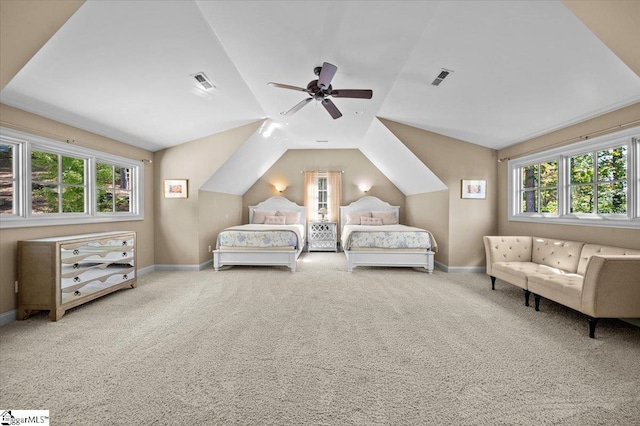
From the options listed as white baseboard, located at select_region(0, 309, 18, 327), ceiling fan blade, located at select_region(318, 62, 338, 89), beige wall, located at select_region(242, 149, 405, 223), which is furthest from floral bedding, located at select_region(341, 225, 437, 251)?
white baseboard, located at select_region(0, 309, 18, 327)

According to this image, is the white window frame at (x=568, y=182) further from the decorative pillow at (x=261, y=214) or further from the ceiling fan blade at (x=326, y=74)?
the decorative pillow at (x=261, y=214)

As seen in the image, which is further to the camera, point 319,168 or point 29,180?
point 319,168

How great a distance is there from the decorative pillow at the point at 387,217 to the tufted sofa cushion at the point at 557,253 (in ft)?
10.4

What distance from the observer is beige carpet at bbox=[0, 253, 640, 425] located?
163 cm

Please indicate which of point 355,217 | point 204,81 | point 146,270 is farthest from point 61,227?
point 355,217

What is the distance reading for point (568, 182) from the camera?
151 inches

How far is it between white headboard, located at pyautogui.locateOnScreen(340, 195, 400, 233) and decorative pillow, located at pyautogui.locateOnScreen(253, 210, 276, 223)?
1.96 metres

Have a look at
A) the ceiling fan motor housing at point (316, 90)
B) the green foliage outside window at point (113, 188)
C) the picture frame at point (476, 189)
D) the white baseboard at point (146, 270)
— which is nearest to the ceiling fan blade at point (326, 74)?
the ceiling fan motor housing at point (316, 90)

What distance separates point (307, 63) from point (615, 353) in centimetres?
420

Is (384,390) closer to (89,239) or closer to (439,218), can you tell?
(89,239)

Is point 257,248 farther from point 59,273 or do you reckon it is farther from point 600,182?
point 600,182

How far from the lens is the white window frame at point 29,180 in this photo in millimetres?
2992

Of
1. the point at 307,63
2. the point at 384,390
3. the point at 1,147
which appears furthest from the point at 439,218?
the point at 1,147

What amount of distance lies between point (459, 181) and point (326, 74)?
3551 mm
